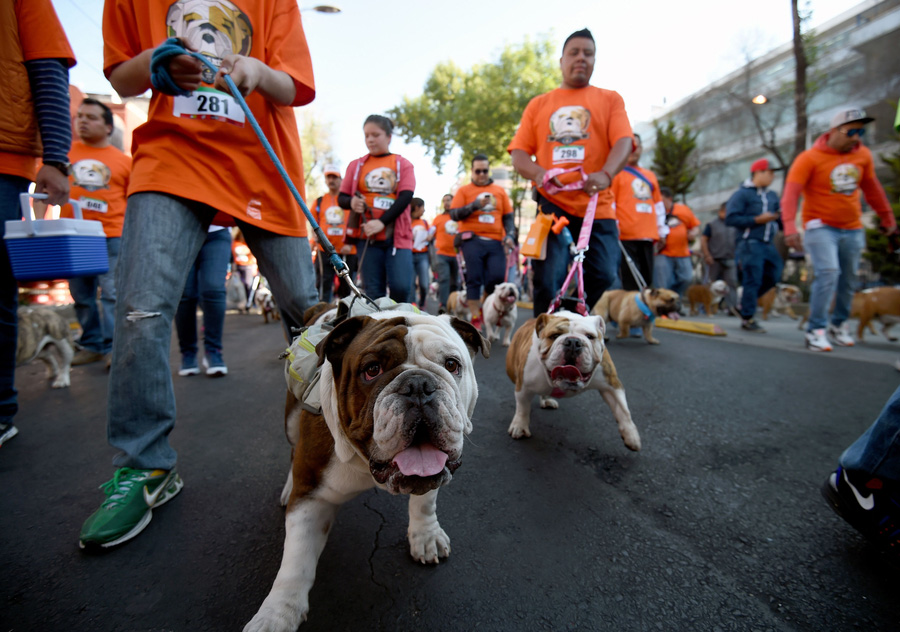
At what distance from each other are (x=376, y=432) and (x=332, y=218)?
6803 millimetres

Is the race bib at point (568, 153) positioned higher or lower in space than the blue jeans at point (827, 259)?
higher

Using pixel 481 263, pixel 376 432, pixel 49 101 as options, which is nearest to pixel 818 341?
pixel 481 263

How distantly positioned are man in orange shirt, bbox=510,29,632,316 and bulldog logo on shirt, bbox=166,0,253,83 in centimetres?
245

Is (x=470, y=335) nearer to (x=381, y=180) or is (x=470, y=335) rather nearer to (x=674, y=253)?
(x=381, y=180)

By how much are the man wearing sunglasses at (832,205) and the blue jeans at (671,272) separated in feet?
9.86

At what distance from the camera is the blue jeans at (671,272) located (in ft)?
28.7

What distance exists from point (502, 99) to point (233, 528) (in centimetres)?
2453

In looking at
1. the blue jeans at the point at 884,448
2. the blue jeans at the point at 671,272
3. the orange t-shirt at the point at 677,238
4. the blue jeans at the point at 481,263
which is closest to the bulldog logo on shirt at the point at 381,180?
the blue jeans at the point at 481,263

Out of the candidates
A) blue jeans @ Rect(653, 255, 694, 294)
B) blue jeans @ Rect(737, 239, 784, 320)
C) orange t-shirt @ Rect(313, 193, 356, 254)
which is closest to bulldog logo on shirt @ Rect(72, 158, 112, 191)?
orange t-shirt @ Rect(313, 193, 356, 254)

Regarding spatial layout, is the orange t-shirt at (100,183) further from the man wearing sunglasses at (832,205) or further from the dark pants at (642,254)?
the man wearing sunglasses at (832,205)

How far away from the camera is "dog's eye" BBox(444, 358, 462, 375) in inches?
55.7

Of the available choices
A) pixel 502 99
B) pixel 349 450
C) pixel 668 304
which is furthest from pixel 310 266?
pixel 502 99

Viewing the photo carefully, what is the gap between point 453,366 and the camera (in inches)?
56.4

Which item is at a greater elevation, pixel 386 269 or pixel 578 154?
pixel 578 154
